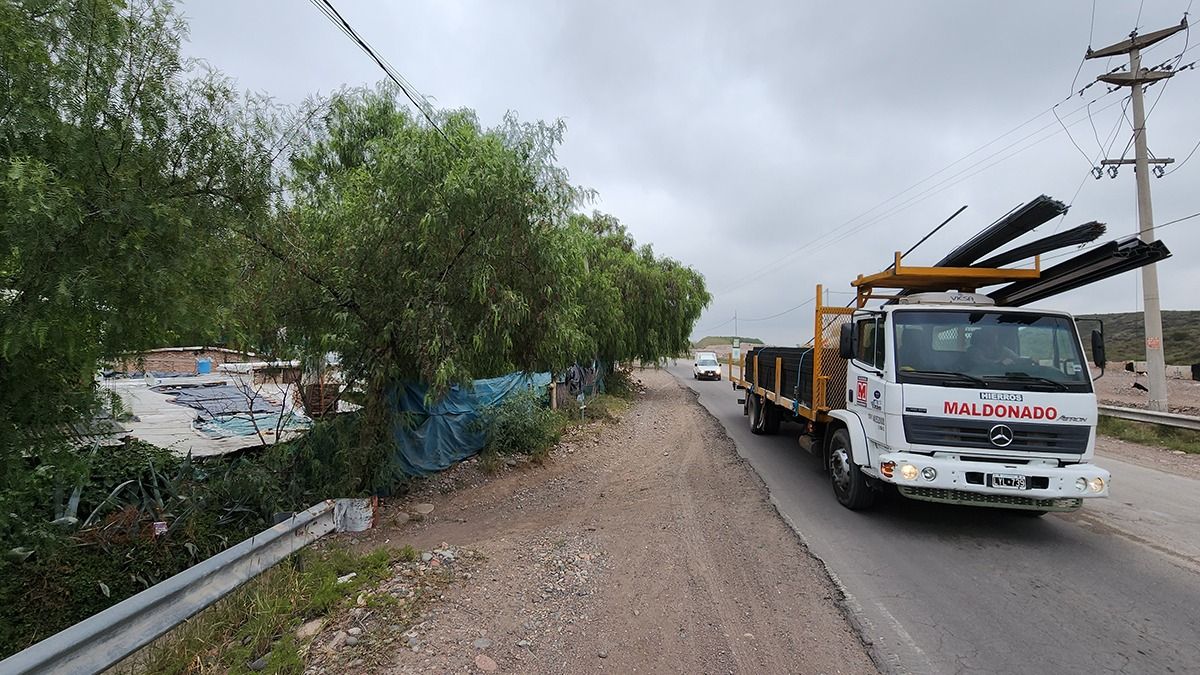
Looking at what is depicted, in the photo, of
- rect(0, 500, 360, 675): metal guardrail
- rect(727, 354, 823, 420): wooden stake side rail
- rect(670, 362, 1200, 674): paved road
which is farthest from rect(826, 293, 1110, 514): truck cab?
rect(0, 500, 360, 675): metal guardrail

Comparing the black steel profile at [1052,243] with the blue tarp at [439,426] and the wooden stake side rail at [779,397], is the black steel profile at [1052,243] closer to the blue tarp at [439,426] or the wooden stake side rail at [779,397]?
the wooden stake side rail at [779,397]

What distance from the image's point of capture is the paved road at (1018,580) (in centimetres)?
329

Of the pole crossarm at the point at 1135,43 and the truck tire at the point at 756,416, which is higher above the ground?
the pole crossarm at the point at 1135,43

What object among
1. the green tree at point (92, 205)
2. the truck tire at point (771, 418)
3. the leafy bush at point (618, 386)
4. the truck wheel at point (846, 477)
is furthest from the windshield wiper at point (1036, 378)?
the leafy bush at point (618, 386)

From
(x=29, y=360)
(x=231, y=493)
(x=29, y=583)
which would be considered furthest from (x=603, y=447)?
(x=29, y=360)

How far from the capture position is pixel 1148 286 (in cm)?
1427

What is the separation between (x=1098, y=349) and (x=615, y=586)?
5.74 m

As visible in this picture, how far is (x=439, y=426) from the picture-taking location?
26.8 feet

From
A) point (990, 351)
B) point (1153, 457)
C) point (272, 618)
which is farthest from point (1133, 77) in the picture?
point (272, 618)

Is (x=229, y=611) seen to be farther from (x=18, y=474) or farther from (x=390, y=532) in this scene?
(x=390, y=532)

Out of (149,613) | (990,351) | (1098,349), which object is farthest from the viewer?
(1098,349)

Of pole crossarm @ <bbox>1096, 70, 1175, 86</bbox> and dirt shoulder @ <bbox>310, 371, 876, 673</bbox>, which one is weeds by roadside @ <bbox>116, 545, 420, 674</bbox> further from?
pole crossarm @ <bbox>1096, 70, 1175, 86</bbox>

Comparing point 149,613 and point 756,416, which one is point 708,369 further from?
point 149,613

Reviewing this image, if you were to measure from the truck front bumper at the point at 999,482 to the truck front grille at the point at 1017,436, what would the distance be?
0.51ft
